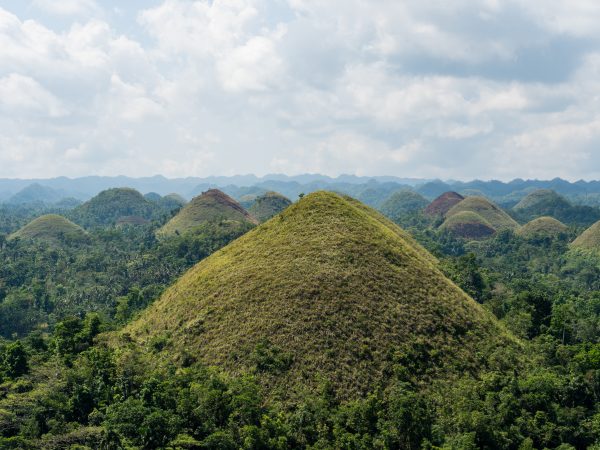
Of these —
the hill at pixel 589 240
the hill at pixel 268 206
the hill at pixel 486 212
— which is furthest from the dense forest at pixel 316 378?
the hill at pixel 486 212

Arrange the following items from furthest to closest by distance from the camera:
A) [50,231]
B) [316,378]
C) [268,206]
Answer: [268,206], [50,231], [316,378]

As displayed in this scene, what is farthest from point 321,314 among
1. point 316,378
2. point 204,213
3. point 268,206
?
point 268,206

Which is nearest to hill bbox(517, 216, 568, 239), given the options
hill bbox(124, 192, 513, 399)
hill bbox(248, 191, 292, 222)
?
hill bbox(248, 191, 292, 222)

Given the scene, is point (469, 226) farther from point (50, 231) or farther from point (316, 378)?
point (316, 378)

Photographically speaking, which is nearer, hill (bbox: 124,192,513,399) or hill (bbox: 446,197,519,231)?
hill (bbox: 124,192,513,399)

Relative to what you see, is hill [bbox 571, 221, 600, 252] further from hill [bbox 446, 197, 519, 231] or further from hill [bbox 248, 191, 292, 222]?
hill [bbox 248, 191, 292, 222]

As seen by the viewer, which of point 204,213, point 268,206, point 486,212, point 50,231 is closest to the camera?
point 204,213
